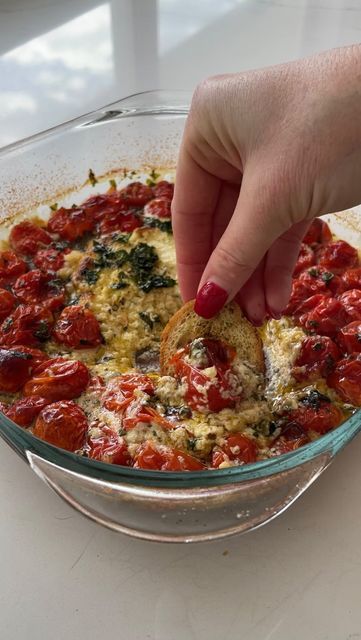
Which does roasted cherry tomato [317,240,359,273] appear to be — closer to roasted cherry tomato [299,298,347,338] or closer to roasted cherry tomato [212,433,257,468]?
roasted cherry tomato [299,298,347,338]

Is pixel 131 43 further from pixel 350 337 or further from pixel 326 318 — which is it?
pixel 350 337

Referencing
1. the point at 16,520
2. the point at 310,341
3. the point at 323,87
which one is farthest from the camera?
the point at 310,341

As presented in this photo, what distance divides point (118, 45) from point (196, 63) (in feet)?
1.85

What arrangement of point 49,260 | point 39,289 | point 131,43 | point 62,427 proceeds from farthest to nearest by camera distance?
point 131,43
point 49,260
point 39,289
point 62,427

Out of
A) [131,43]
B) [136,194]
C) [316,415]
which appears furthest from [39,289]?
[131,43]

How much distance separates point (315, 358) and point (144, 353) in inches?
24.5

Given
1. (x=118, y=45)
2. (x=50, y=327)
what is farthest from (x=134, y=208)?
(x=118, y=45)

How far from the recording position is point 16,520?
1.78 meters

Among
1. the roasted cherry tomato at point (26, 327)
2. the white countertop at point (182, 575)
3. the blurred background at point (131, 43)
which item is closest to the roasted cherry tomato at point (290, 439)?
the white countertop at point (182, 575)

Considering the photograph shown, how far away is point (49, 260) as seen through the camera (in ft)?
8.35

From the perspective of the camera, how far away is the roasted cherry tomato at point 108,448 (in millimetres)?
1778

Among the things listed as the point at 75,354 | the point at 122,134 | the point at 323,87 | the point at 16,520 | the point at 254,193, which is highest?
the point at 323,87

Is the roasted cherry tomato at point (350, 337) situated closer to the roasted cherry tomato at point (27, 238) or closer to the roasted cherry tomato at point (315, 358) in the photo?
the roasted cherry tomato at point (315, 358)

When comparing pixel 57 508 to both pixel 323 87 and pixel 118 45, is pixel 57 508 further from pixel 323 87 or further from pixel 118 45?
pixel 118 45
